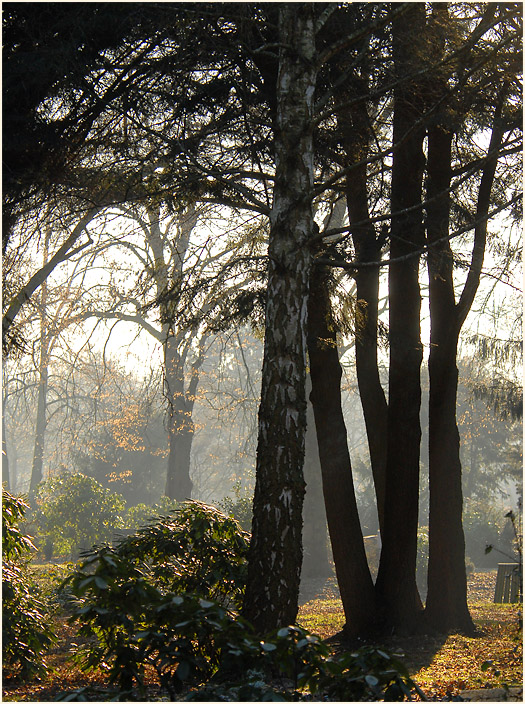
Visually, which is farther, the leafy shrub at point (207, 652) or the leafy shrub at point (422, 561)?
the leafy shrub at point (422, 561)

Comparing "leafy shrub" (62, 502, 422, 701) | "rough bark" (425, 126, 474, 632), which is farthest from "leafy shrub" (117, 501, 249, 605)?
"rough bark" (425, 126, 474, 632)

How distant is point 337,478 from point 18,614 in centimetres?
351

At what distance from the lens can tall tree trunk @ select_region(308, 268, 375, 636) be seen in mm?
7098

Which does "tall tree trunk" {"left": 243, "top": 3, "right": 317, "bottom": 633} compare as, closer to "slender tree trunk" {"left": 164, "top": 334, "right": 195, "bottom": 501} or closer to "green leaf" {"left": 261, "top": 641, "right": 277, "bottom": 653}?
"green leaf" {"left": 261, "top": 641, "right": 277, "bottom": 653}

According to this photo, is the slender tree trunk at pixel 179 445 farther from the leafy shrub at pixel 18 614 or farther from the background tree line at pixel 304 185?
the leafy shrub at pixel 18 614

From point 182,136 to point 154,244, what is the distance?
13.7 meters

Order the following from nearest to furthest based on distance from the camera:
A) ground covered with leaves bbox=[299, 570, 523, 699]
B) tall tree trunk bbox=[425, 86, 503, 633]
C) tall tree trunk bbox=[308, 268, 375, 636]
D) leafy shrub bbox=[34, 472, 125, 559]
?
ground covered with leaves bbox=[299, 570, 523, 699] < tall tree trunk bbox=[308, 268, 375, 636] < tall tree trunk bbox=[425, 86, 503, 633] < leafy shrub bbox=[34, 472, 125, 559]

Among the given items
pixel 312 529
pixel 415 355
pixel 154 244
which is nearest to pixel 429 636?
pixel 415 355

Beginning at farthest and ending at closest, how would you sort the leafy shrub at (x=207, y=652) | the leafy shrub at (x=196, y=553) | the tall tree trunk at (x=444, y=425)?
1. the tall tree trunk at (x=444, y=425)
2. the leafy shrub at (x=196, y=553)
3. the leafy shrub at (x=207, y=652)

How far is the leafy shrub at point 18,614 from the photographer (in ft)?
16.2

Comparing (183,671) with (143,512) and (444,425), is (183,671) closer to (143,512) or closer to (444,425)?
(444,425)

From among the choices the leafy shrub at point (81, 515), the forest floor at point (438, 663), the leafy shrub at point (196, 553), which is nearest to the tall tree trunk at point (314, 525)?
the leafy shrub at point (81, 515)

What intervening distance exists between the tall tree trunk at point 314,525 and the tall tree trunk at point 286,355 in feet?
41.0

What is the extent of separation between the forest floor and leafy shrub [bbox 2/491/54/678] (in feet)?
0.65
